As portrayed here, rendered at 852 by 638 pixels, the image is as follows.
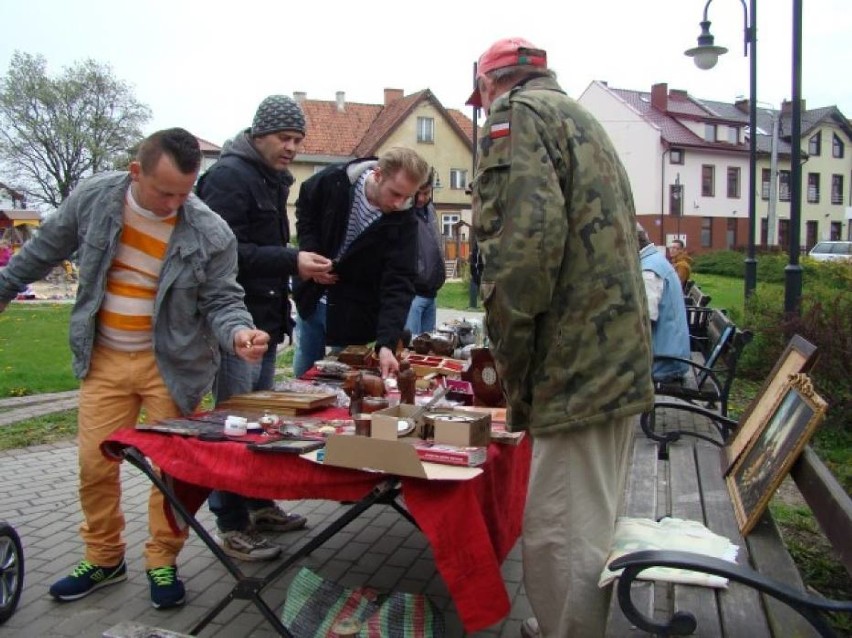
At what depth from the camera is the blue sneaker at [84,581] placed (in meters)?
3.23

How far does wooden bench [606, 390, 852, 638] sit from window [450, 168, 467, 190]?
1626 inches

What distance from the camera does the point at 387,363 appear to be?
3693mm

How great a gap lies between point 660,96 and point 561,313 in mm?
48218

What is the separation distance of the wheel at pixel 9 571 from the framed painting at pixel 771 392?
2969mm

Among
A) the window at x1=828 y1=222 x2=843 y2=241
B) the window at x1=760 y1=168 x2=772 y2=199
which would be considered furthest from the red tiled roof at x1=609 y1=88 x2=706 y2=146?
the window at x1=828 y1=222 x2=843 y2=241

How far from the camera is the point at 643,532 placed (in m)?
2.52

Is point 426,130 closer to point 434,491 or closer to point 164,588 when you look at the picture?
point 164,588

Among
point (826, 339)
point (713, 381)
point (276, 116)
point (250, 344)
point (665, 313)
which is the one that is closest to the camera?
point (250, 344)

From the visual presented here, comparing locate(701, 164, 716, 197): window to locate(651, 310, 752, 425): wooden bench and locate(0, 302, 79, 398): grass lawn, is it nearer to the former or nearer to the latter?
locate(0, 302, 79, 398): grass lawn

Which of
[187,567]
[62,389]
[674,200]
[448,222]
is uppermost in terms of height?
[674,200]

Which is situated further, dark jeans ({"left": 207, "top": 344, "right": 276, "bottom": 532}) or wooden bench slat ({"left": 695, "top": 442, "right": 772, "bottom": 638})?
Answer: dark jeans ({"left": 207, "top": 344, "right": 276, "bottom": 532})

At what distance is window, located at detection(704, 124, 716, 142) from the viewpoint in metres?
46.8

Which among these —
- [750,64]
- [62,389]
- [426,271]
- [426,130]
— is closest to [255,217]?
[426,271]

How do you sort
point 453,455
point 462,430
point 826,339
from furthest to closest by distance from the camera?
point 826,339 < point 462,430 < point 453,455
